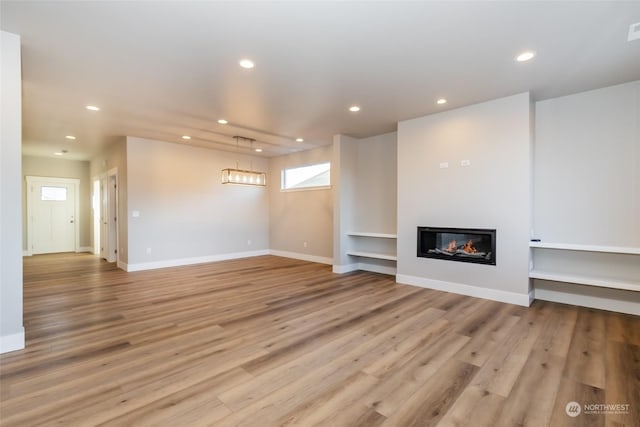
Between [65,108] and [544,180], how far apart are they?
7.03 m

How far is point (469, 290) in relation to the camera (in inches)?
171

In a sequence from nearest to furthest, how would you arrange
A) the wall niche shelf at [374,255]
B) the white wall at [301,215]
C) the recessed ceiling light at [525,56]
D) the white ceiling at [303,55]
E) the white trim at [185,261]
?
the white ceiling at [303,55] < the recessed ceiling light at [525,56] < the wall niche shelf at [374,255] < the white trim at [185,261] < the white wall at [301,215]

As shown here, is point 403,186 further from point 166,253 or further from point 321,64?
point 166,253

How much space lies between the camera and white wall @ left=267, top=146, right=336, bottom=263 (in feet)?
22.9

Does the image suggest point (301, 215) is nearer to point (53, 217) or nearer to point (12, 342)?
point (12, 342)

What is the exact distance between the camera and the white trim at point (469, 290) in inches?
153

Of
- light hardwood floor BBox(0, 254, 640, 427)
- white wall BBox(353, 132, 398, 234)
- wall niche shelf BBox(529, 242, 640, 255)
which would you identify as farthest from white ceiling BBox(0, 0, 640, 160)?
light hardwood floor BBox(0, 254, 640, 427)

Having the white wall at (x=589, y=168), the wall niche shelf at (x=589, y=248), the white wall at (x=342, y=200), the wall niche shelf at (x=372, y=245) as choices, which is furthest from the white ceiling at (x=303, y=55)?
the wall niche shelf at (x=372, y=245)

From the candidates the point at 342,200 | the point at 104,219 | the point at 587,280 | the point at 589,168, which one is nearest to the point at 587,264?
the point at 587,280

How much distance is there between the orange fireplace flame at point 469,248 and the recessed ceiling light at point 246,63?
12.5 feet

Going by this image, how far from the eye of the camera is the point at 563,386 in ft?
6.89

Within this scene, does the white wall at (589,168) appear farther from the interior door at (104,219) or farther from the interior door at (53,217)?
the interior door at (53,217)

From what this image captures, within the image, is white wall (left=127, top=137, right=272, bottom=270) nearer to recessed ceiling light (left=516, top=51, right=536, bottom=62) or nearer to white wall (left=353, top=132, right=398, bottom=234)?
white wall (left=353, top=132, right=398, bottom=234)

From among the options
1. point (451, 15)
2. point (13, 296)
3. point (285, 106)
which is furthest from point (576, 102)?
→ point (13, 296)
